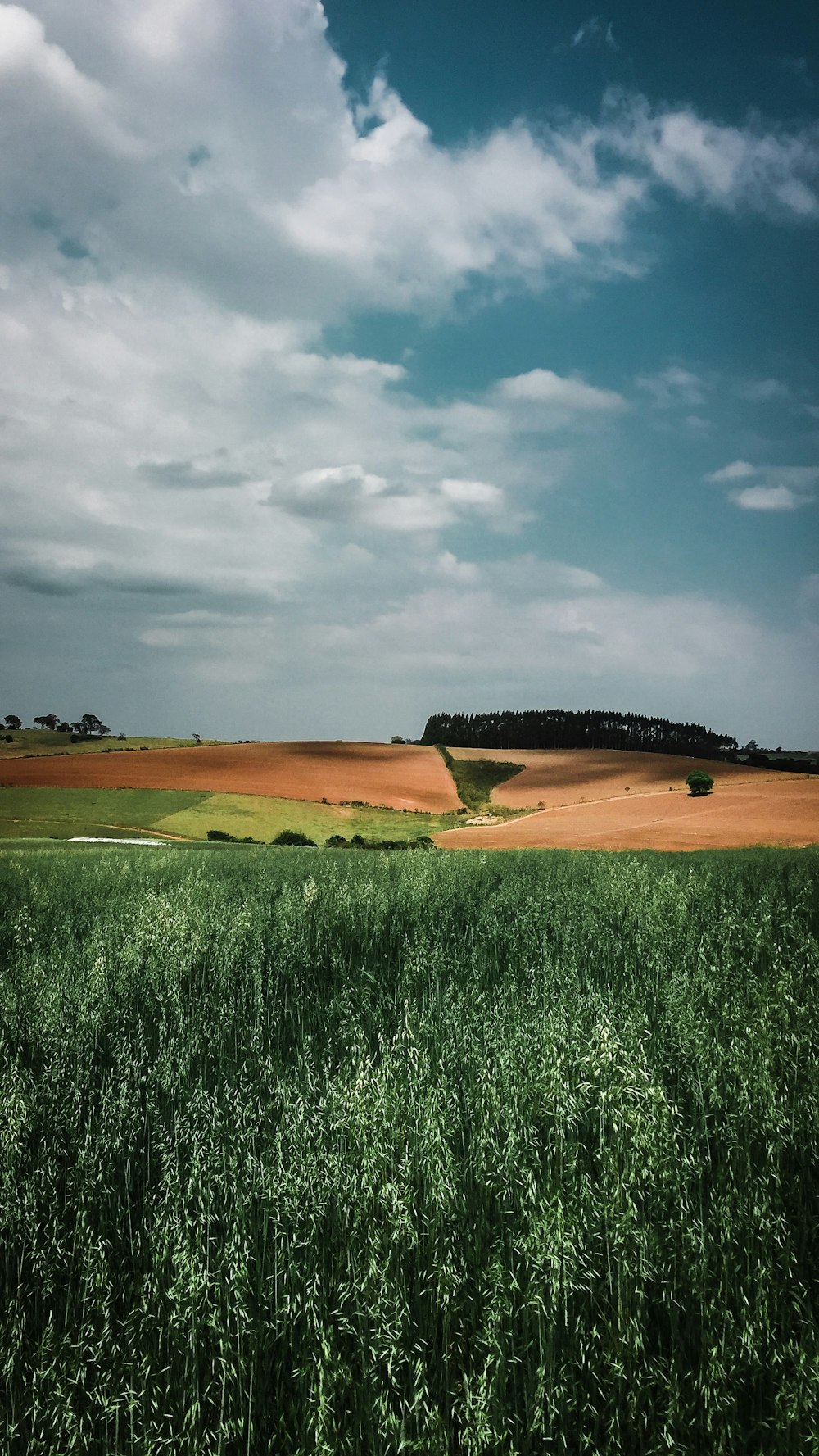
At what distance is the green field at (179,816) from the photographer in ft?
124

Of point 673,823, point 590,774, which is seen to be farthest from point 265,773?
point 673,823

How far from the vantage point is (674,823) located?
125ft

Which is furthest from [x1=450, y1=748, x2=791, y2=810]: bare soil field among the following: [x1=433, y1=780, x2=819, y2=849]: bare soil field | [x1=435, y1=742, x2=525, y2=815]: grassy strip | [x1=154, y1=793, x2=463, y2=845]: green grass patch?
[x1=154, y1=793, x2=463, y2=845]: green grass patch

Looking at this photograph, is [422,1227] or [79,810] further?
[79,810]

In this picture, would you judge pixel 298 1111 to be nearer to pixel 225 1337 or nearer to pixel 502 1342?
pixel 225 1337

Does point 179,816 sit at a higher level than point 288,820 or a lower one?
higher

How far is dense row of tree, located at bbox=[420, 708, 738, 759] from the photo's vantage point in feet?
239

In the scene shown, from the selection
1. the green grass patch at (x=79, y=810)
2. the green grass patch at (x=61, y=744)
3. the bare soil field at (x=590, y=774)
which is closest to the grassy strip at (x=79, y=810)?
the green grass patch at (x=79, y=810)

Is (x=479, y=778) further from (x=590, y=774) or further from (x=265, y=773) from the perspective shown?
(x=265, y=773)

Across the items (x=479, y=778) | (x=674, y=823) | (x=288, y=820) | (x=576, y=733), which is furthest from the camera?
(x=576, y=733)

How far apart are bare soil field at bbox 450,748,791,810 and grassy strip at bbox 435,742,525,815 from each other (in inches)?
31.4

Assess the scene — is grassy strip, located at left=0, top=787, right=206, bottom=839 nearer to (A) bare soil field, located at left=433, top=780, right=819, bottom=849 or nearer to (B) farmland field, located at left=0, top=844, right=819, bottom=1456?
(A) bare soil field, located at left=433, top=780, right=819, bottom=849

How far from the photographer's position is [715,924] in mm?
8734

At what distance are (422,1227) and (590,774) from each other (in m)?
57.5
